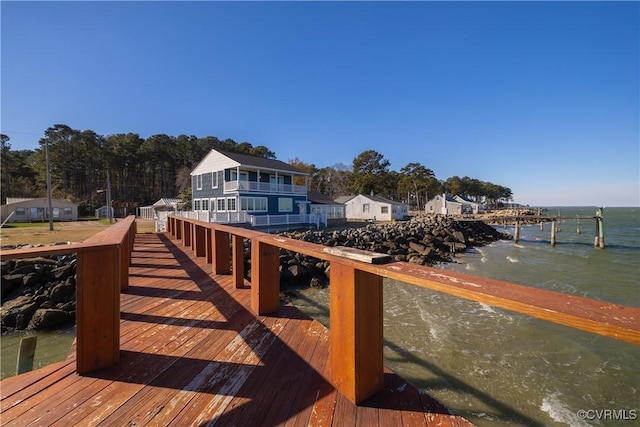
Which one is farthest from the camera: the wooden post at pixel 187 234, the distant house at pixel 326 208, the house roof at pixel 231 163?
the distant house at pixel 326 208

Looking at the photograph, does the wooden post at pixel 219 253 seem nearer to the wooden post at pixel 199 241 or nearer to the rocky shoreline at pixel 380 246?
the wooden post at pixel 199 241

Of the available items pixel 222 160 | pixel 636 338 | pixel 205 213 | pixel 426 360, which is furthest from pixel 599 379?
pixel 222 160

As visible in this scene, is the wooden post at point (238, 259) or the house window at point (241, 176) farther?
the house window at point (241, 176)

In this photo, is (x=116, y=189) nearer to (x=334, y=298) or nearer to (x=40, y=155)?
(x=40, y=155)

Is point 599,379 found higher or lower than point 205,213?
lower

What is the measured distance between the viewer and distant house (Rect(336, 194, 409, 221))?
37000mm

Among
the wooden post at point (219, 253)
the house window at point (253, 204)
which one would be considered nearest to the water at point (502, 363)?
the wooden post at point (219, 253)

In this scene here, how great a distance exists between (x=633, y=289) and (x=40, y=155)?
62.4m

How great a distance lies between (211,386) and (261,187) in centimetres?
2069

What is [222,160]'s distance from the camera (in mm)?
22031

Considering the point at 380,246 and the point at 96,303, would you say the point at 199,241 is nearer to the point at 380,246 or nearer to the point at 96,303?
the point at 96,303

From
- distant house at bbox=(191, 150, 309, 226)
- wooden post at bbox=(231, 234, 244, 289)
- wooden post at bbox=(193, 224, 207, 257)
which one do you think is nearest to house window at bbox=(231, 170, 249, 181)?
distant house at bbox=(191, 150, 309, 226)

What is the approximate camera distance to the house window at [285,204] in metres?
23.8

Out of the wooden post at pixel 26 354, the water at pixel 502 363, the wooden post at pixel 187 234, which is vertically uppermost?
the wooden post at pixel 187 234
